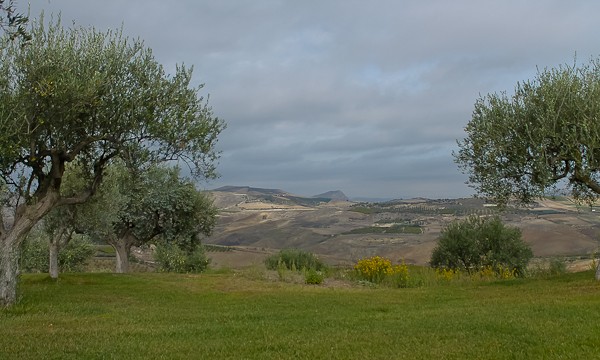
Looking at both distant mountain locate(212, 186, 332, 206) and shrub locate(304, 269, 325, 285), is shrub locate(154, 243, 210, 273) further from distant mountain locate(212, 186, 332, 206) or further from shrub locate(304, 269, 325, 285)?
distant mountain locate(212, 186, 332, 206)

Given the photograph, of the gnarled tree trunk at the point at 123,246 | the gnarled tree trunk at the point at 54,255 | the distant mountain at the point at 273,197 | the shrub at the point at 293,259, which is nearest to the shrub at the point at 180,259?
the gnarled tree trunk at the point at 123,246

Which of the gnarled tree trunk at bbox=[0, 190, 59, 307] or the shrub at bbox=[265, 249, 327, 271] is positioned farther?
the shrub at bbox=[265, 249, 327, 271]

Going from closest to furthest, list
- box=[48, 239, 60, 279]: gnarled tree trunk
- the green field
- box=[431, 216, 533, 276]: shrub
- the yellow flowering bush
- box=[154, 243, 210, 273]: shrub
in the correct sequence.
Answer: the green field < box=[48, 239, 60, 279]: gnarled tree trunk < the yellow flowering bush < box=[154, 243, 210, 273]: shrub < box=[431, 216, 533, 276]: shrub

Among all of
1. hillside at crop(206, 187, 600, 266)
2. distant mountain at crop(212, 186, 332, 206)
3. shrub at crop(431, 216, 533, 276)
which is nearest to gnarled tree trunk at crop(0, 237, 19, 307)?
hillside at crop(206, 187, 600, 266)

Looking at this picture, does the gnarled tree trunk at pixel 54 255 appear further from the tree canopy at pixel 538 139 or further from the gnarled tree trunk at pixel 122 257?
the tree canopy at pixel 538 139

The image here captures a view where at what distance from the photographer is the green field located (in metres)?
10.8

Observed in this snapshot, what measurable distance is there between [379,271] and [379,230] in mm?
57555

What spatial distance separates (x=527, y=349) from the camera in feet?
34.6

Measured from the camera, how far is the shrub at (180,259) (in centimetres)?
4369

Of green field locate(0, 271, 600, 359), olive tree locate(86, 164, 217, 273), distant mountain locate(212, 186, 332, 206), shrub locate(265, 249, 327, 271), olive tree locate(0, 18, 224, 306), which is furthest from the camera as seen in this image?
distant mountain locate(212, 186, 332, 206)

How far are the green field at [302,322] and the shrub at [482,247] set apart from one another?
2092cm

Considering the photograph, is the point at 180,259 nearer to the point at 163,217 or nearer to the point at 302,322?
the point at 163,217

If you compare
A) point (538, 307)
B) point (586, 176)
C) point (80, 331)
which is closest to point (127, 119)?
point (80, 331)

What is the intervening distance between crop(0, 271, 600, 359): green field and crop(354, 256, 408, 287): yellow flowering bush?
14.5 feet
